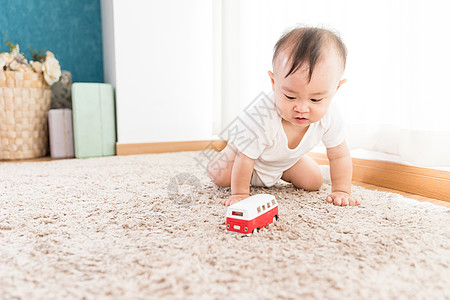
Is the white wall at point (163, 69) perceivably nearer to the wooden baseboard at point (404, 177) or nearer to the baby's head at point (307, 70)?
the wooden baseboard at point (404, 177)

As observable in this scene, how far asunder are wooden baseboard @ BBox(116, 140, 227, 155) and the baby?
2.99 ft

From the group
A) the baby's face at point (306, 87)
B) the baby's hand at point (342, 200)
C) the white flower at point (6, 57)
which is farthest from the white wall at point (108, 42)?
the baby's hand at point (342, 200)

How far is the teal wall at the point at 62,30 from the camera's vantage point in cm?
187

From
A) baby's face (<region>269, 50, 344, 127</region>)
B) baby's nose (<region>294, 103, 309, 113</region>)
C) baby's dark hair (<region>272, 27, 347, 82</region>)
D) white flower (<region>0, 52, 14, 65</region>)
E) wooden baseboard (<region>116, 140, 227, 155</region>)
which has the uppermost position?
white flower (<region>0, 52, 14, 65</region>)

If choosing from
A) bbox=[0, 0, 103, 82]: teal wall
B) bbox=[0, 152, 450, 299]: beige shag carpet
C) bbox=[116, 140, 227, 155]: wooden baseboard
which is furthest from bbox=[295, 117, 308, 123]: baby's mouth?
bbox=[0, 0, 103, 82]: teal wall

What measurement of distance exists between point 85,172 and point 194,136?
836 mm

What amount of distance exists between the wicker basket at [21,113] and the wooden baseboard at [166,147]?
17.6 inches

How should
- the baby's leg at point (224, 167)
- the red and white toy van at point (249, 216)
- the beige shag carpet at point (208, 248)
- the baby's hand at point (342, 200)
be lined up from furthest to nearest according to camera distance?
the baby's leg at point (224, 167)
the baby's hand at point (342, 200)
the red and white toy van at point (249, 216)
the beige shag carpet at point (208, 248)

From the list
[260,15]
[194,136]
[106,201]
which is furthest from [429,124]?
[194,136]

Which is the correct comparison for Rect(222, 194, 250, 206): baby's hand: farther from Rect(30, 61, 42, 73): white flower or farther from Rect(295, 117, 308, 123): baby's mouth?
Rect(30, 61, 42, 73): white flower

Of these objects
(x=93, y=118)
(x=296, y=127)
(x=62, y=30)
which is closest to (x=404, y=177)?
(x=296, y=127)

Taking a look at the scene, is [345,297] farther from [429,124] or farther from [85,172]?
[85,172]

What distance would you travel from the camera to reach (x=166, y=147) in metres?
1.86

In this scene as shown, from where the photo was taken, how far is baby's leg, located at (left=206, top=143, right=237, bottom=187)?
0.93 m
